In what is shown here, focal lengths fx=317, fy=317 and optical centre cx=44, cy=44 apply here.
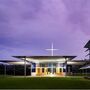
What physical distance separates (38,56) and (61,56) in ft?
14.8

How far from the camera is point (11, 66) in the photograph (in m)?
97.5

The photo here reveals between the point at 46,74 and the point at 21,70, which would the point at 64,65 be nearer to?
the point at 46,74

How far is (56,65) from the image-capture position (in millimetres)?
77625

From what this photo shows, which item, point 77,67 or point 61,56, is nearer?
point 61,56

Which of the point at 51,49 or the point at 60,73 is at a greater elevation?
the point at 51,49

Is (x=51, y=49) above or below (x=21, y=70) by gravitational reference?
above

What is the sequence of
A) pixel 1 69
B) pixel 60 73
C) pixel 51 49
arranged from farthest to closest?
pixel 1 69
pixel 51 49
pixel 60 73

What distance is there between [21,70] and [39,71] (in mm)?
16599

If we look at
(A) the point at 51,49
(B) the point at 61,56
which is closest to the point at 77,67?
(A) the point at 51,49

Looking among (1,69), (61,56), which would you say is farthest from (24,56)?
(1,69)

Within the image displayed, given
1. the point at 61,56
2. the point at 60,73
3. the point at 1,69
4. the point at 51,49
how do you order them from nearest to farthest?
the point at 61,56, the point at 60,73, the point at 51,49, the point at 1,69

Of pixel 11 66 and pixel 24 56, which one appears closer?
pixel 24 56

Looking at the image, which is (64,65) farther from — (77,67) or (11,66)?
(11,66)

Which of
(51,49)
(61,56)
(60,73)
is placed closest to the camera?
(61,56)
